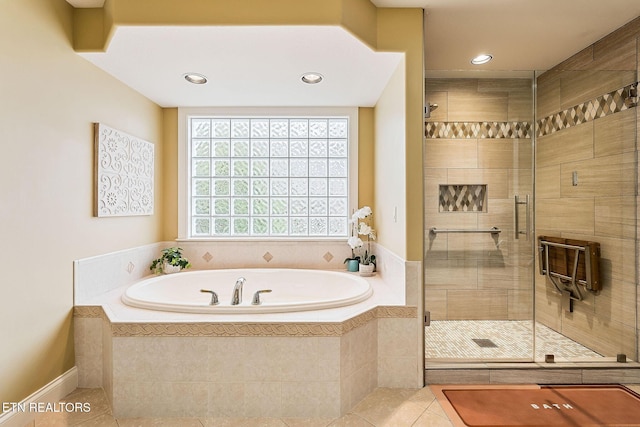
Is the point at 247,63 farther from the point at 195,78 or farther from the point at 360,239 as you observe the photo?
the point at 360,239

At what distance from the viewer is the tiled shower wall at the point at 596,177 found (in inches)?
89.2

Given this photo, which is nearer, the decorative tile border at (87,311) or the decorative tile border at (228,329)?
the decorative tile border at (228,329)

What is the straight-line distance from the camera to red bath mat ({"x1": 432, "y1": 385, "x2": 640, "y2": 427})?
1778 mm

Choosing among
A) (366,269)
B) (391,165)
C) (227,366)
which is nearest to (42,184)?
(227,366)

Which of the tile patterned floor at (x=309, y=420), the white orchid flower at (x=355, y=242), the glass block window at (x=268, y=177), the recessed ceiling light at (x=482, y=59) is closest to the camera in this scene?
the tile patterned floor at (x=309, y=420)

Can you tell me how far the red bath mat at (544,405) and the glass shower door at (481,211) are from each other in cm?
33

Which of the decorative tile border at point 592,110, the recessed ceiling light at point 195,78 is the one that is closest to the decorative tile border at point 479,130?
the decorative tile border at point 592,110

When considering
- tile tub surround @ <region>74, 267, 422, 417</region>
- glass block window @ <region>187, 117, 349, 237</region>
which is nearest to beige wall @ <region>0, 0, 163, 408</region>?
tile tub surround @ <region>74, 267, 422, 417</region>

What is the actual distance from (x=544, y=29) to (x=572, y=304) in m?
1.95

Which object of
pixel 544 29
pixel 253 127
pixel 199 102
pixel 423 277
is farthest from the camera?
pixel 253 127

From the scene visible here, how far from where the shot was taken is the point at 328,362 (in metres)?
1.83

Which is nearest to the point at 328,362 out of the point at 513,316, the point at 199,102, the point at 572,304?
the point at 513,316

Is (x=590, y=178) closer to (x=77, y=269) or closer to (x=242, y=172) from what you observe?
(x=242, y=172)

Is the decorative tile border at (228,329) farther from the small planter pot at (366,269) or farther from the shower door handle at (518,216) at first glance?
the shower door handle at (518,216)
